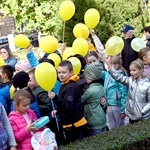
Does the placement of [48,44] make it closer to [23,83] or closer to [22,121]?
[23,83]

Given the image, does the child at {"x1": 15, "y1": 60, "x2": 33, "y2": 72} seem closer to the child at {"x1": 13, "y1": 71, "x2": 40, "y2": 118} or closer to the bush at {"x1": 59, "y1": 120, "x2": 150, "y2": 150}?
the child at {"x1": 13, "y1": 71, "x2": 40, "y2": 118}

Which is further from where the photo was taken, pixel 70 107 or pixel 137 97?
pixel 137 97

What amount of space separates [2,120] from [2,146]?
226 millimetres

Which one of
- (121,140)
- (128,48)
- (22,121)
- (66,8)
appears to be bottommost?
(121,140)

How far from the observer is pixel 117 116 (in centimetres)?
526

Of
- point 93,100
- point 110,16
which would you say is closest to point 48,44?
point 93,100

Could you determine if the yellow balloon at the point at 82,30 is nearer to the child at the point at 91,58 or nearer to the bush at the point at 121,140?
the child at the point at 91,58

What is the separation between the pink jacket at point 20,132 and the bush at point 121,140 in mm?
413

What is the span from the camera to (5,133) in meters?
3.35

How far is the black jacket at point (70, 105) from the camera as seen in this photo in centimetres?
395

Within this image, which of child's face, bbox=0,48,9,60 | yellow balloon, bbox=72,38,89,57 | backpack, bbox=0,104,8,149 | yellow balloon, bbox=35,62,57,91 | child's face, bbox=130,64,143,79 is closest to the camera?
backpack, bbox=0,104,8,149

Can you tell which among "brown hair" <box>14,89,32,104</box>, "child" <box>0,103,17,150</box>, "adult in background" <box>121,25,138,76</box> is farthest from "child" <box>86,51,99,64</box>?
"child" <box>0,103,17,150</box>

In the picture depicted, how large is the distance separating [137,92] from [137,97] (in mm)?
61

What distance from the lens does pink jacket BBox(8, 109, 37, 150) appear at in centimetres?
356
